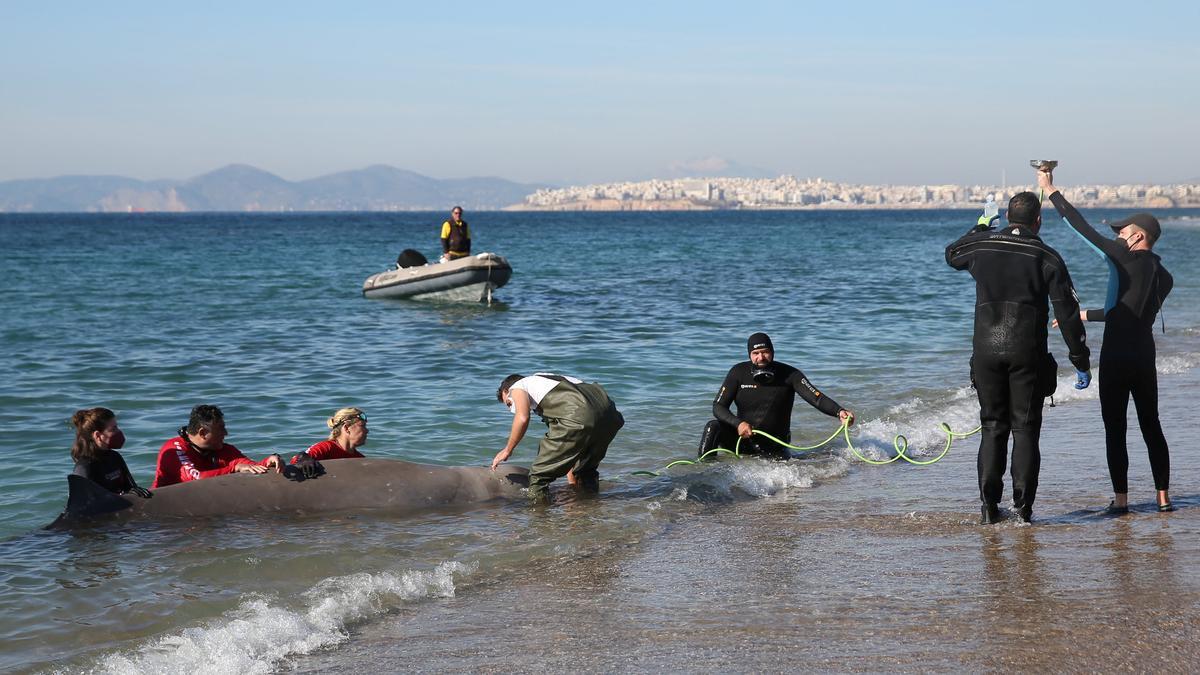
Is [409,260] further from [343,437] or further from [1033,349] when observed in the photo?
[1033,349]

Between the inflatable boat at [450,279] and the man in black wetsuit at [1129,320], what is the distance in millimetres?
21153

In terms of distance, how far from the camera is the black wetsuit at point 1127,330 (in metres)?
7.00

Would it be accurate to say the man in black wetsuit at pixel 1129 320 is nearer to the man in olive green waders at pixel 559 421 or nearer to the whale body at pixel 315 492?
the man in olive green waders at pixel 559 421

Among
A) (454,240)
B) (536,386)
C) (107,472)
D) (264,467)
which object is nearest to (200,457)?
(264,467)

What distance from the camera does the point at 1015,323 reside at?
22.1ft

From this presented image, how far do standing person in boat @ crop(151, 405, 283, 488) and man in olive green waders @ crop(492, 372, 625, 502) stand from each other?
175 centimetres

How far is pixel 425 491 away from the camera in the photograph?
29.3 ft

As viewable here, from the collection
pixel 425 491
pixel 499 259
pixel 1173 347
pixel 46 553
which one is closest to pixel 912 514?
pixel 425 491

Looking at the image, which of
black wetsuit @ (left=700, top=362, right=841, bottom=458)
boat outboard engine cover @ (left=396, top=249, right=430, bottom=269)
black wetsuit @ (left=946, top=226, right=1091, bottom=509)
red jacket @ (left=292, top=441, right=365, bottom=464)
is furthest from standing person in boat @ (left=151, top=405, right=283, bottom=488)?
boat outboard engine cover @ (left=396, top=249, right=430, bottom=269)

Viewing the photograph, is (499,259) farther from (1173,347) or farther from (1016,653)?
(1016,653)

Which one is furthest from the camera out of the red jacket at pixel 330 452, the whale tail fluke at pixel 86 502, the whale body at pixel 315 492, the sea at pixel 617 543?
the red jacket at pixel 330 452

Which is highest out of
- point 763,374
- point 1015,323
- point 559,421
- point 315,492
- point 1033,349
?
point 1015,323

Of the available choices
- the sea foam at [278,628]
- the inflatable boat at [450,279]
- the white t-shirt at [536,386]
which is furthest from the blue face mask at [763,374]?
the inflatable boat at [450,279]

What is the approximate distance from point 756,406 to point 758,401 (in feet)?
0.16
